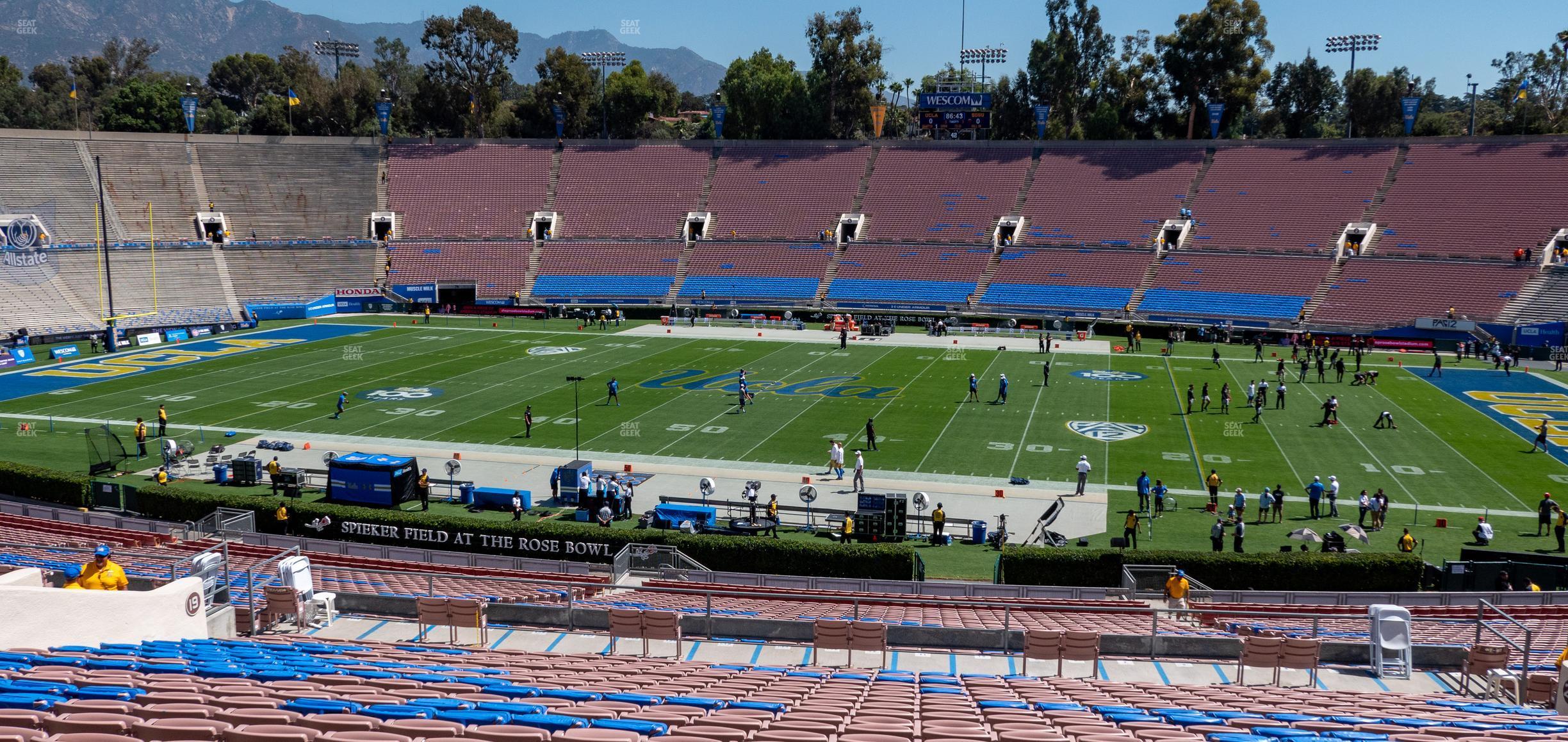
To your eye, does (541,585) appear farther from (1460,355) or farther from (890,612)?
(1460,355)

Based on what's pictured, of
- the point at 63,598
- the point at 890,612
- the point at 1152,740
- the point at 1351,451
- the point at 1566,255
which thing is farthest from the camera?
the point at 1566,255

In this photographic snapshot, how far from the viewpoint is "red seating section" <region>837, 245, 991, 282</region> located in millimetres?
66688

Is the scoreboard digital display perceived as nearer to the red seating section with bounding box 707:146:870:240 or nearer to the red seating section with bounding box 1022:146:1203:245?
the red seating section with bounding box 707:146:870:240

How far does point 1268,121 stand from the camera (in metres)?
95.7

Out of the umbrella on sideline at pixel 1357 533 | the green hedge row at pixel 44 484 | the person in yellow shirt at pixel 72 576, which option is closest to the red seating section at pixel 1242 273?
the umbrella on sideline at pixel 1357 533

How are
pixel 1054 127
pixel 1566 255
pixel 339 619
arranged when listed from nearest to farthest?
pixel 339 619, pixel 1566 255, pixel 1054 127

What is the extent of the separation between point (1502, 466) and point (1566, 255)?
34.0 m

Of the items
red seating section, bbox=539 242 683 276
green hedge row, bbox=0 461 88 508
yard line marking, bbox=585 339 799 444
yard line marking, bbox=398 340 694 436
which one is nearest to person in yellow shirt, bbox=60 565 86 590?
A: green hedge row, bbox=0 461 88 508

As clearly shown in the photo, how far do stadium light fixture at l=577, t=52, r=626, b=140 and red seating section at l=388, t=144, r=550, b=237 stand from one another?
15340 millimetres

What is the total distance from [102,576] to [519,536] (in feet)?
39.8

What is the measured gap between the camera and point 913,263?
68.4 m

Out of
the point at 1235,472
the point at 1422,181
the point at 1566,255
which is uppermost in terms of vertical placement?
the point at 1422,181

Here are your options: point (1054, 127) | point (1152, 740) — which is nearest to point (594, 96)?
point (1054, 127)

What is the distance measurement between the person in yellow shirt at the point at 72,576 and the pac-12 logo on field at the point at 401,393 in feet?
79.6
